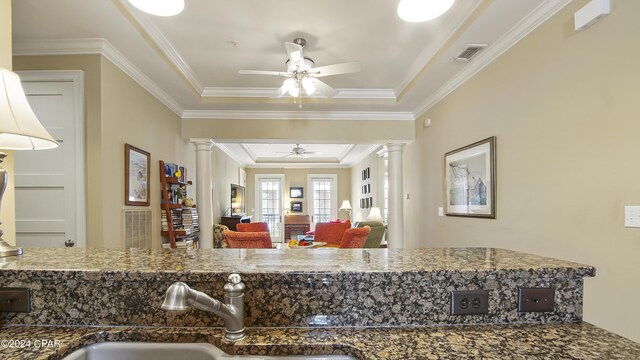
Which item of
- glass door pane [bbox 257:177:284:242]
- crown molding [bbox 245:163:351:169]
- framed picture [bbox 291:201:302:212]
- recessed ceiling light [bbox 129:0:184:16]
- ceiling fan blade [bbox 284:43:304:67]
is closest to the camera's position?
recessed ceiling light [bbox 129:0:184:16]

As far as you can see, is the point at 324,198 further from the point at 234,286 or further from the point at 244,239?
the point at 234,286

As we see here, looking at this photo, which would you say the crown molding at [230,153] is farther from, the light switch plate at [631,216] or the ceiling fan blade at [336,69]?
the light switch plate at [631,216]

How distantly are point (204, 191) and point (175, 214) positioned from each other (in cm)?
76

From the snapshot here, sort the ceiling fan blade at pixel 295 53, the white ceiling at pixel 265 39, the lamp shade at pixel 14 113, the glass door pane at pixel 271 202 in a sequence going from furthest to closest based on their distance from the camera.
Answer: the glass door pane at pixel 271 202 < the ceiling fan blade at pixel 295 53 < the white ceiling at pixel 265 39 < the lamp shade at pixel 14 113

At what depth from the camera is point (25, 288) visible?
0.87m

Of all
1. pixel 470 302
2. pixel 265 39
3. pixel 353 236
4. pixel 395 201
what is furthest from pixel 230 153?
pixel 470 302

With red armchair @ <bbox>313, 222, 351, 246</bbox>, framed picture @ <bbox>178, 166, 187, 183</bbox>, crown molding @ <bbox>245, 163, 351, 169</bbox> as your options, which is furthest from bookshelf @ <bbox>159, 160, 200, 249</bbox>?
crown molding @ <bbox>245, 163, 351, 169</bbox>

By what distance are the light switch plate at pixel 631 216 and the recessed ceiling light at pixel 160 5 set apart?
105 inches

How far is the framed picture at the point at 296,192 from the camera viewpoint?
1028 centimetres

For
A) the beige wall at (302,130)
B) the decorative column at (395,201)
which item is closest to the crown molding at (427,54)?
the beige wall at (302,130)

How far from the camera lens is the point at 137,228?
3.09 m

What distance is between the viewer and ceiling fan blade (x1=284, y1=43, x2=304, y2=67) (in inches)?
98.7

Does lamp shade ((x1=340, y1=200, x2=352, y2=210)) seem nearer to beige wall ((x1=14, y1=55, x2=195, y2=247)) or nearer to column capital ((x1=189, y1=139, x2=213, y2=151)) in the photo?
column capital ((x1=189, y1=139, x2=213, y2=151))

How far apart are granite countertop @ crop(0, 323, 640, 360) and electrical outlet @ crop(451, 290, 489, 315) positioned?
0.04m
